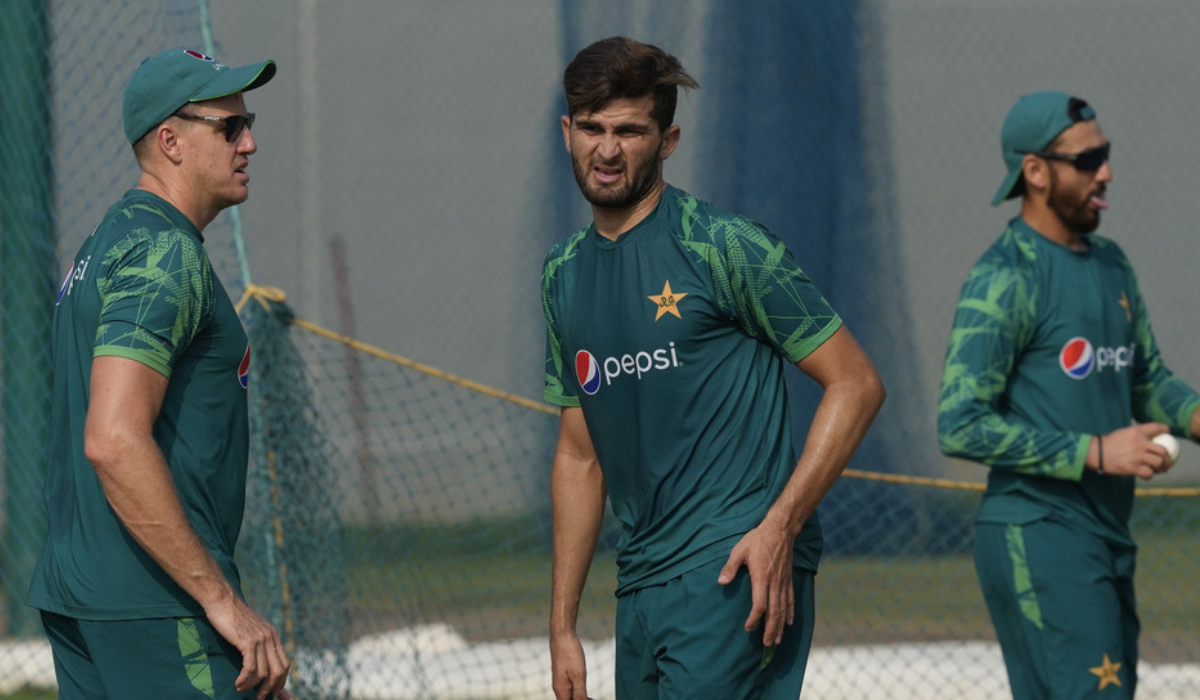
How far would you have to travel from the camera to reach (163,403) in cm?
320

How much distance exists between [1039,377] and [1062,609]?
0.65m

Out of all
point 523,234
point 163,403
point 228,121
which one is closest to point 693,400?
point 163,403

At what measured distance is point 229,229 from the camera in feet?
20.6

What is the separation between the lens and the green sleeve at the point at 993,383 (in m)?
4.21

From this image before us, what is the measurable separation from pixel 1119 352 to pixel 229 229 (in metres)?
3.54

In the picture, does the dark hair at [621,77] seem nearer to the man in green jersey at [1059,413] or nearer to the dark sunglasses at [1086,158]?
the man in green jersey at [1059,413]

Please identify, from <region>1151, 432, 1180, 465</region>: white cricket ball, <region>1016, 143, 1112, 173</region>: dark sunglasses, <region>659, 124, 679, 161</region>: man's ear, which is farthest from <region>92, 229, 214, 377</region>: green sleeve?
<region>1016, 143, 1112, 173</region>: dark sunglasses

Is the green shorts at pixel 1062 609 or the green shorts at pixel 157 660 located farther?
the green shorts at pixel 1062 609

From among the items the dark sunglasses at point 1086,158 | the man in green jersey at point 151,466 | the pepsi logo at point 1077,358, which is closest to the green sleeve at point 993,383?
the pepsi logo at point 1077,358

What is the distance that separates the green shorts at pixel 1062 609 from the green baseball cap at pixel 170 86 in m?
2.42

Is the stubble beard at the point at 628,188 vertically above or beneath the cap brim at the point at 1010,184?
above

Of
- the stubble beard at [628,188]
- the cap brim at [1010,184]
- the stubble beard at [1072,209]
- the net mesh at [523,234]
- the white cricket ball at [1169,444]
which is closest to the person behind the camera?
the stubble beard at [628,188]

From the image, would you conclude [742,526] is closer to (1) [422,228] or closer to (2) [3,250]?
(2) [3,250]

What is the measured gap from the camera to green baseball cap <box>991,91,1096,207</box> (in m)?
4.58
